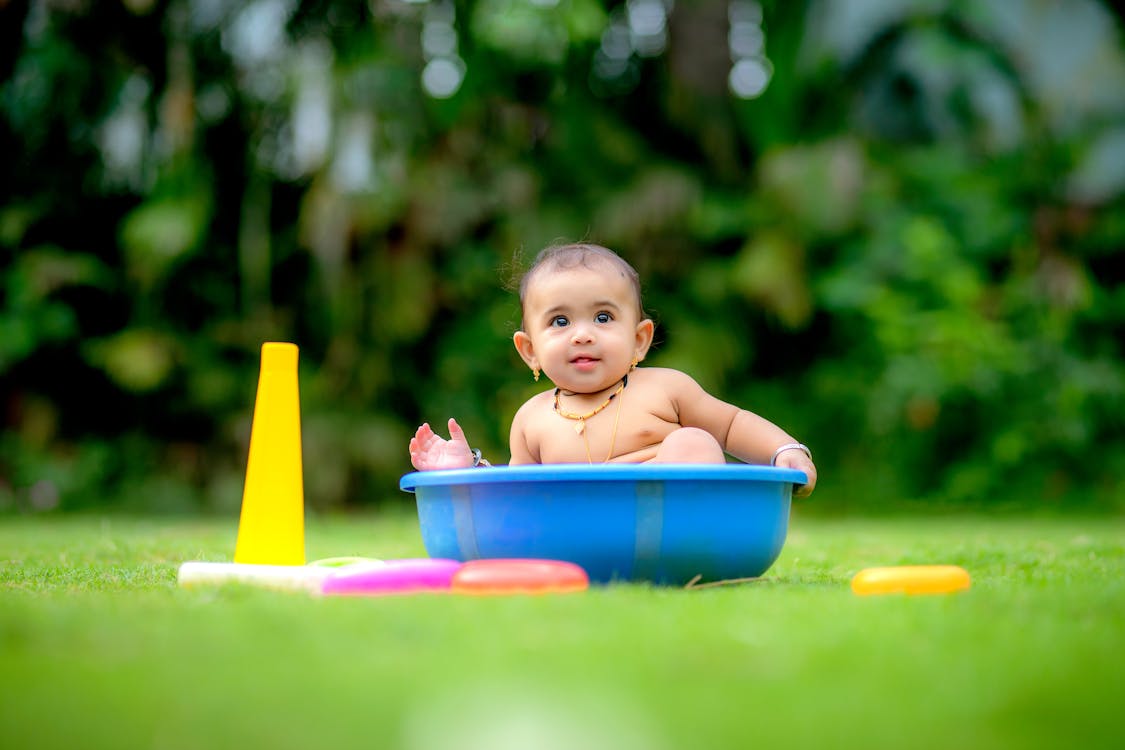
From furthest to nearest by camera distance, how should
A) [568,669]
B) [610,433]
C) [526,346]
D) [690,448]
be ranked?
[526,346]
[610,433]
[690,448]
[568,669]

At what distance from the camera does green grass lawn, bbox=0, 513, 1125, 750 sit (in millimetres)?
1070

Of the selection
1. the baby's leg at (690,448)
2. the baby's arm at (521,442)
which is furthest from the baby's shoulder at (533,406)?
the baby's leg at (690,448)

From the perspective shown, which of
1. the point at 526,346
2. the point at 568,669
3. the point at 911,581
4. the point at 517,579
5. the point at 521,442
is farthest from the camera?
the point at 526,346

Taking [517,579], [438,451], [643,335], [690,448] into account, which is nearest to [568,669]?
[517,579]

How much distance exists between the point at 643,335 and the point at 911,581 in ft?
3.23

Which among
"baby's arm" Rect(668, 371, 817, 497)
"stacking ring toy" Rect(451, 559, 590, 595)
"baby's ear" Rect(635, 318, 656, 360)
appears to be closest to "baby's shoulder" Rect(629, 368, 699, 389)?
"baby's arm" Rect(668, 371, 817, 497)

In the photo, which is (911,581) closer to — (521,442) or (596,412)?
(596,412)

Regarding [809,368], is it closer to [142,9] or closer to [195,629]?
[142,9]

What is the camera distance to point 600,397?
106 inches

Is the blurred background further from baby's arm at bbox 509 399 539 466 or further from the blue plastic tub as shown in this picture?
the blue plastic tub

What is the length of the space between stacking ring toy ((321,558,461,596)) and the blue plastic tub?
153mm

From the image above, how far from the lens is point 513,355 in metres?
7.28

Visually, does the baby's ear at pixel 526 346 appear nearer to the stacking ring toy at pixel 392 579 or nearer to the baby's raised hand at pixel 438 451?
the baby's raised hand at pixel 438 451

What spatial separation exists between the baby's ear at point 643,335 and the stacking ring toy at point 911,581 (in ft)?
2.96
